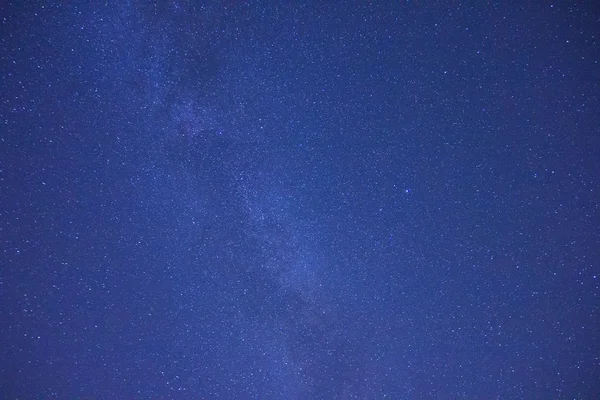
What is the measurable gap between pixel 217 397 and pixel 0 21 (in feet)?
6.50

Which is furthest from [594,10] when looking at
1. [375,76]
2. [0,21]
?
[0,21]

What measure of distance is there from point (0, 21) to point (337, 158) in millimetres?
1502

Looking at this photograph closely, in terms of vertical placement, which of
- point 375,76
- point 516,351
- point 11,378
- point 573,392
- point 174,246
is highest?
point 375,76

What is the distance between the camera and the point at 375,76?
119 cm

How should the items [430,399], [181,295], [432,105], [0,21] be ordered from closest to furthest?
[0,21] → [432,105] → [181,295] → [430,399]

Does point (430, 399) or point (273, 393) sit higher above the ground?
point (273, 393)

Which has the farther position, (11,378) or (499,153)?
(11,378)

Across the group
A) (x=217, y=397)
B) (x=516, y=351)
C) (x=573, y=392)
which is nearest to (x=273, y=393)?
(x=217, y=397)

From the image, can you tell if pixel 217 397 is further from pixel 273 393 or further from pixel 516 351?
pixel 516 351

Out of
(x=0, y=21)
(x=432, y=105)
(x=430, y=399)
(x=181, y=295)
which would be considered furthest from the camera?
(x=430, y=399)

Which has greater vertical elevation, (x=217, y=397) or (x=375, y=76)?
(x=375, y=76)

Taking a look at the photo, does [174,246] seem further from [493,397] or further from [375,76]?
[493,397]

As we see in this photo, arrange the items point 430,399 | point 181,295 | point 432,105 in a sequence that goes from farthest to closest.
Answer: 1. point 430,399
2. point 181,295
3. point 432,105

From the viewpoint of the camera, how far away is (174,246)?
129 cm
